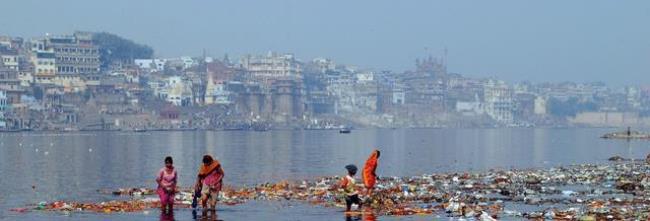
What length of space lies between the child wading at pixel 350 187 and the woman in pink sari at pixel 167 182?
3268 mm

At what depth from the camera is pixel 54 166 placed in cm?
5047

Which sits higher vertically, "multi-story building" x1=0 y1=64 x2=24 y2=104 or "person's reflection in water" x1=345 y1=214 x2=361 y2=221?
"multi-story building" x1=0 y1=64 x2=24 y2=104

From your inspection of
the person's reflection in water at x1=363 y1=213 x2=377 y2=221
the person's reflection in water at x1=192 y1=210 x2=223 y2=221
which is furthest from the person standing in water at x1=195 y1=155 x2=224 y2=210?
the person's reflection in water at x1=363 y1=213 x2=377 y2=221

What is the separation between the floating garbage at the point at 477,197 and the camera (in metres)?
22.8

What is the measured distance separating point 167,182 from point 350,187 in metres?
3.54

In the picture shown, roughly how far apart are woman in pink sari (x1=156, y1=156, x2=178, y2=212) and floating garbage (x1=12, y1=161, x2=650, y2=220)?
121 cm

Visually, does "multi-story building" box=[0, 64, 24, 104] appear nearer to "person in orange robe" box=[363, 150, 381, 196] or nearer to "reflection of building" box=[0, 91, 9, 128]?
"reflection of building" box=[0, 91, 9, 128]

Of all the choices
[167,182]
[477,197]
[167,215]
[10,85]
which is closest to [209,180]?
[167,182]

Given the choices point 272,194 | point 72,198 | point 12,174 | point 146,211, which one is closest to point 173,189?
point 146,211

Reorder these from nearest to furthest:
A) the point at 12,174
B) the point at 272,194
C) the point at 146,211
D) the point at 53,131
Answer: the point at 146,211 < the point at 272,194 < the point at 12,174 < the point at 53,131

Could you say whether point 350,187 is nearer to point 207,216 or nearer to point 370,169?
point 370,169

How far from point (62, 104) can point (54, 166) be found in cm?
13003

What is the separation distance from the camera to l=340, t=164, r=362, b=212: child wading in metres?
22.5

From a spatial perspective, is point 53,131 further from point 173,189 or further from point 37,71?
point 173,189
